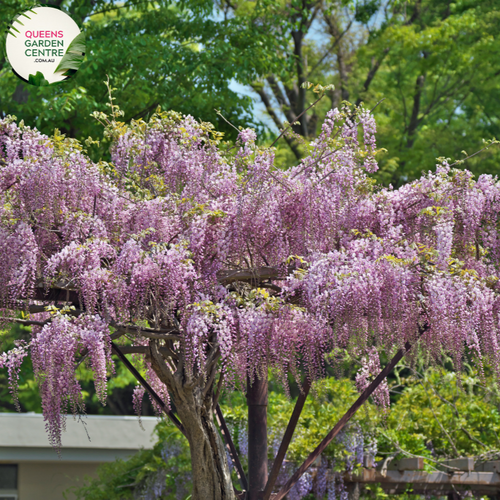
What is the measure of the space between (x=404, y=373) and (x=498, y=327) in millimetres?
12930

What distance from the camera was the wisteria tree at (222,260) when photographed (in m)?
4.47

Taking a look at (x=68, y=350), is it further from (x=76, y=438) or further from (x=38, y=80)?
(x=76, y=438)

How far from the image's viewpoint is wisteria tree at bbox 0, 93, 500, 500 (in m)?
4.47

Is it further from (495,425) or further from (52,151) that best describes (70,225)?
(495,425)

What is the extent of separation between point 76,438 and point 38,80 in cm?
583

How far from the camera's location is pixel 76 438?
34.9 feet

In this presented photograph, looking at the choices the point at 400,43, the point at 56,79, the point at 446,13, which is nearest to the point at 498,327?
the point at 56,79

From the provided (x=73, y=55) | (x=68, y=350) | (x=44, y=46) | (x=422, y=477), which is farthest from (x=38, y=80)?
(x=422, y=477)

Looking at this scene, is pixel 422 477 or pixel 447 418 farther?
pixel 447 418

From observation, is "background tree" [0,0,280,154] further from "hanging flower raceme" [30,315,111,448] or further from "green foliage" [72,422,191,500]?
"hanging flower raceme" [30,315,111,448]

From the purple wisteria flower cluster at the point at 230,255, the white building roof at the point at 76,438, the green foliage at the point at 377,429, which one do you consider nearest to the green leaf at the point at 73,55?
the purple wisteria flower cluster at the point at 230,255

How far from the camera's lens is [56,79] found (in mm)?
7965

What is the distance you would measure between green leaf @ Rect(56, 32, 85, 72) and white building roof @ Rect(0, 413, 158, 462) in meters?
5.22

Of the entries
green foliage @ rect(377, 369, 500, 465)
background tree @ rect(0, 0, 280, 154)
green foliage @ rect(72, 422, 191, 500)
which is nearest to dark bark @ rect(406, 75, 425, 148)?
background tree @ rect(0, 0, 280, 154)
